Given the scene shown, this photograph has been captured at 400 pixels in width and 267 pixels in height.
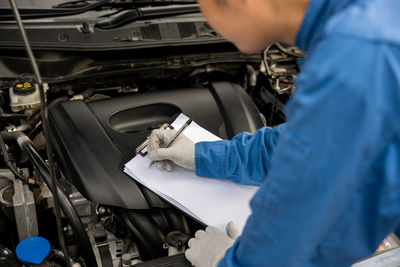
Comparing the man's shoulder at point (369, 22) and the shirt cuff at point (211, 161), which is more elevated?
the man's shoulder at point (369, 22)

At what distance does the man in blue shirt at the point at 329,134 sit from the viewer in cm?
50

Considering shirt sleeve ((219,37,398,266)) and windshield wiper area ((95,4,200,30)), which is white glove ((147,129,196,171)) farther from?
windshield wiper area ((95,4,200,30))

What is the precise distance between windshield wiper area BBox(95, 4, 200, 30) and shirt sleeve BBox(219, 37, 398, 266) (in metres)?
1.03

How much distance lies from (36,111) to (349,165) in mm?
1107

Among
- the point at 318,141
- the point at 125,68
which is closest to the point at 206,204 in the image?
the point at 318,141

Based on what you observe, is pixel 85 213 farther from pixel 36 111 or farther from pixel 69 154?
pixel 36 111

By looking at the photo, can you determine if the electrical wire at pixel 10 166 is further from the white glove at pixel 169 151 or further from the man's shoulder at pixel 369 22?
the man's shoulder at pixel 369 22

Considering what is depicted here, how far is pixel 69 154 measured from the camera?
3.50 ft

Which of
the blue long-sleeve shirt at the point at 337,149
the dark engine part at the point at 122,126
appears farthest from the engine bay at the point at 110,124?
the blue long-sleeve shirt at the point at 337,149

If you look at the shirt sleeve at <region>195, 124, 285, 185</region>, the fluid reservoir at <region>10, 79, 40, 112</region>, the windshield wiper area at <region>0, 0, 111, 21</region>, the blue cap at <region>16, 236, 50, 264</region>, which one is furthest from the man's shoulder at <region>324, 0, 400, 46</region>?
the windshield wiper area at <region>0, 0, 111, 21</region>

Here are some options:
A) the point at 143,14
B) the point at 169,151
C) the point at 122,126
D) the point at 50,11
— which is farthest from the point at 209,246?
the point at 50,11

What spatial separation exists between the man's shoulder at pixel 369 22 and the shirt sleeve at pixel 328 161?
12mm

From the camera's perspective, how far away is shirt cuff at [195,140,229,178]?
1063mm

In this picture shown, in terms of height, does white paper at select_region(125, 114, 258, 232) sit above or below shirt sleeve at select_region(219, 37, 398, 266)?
below
